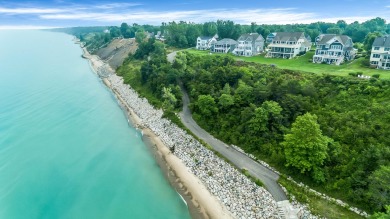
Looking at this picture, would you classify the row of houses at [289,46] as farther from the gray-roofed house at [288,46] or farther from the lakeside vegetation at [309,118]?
the lakeside vegetation at [309,118]

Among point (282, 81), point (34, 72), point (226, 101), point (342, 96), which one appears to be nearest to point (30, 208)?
point (226, 101)

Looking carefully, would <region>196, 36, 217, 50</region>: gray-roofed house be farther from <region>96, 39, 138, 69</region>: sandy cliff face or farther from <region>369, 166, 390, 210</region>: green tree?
<region>369, 166, 390, 210</region>: green tree

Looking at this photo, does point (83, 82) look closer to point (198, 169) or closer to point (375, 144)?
point (198, 169)

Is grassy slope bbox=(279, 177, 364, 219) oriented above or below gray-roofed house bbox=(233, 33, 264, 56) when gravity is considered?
below

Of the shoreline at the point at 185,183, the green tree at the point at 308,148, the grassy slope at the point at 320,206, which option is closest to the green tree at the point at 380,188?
the grassy slope at the point at 320,206

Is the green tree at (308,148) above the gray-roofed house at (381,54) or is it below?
below

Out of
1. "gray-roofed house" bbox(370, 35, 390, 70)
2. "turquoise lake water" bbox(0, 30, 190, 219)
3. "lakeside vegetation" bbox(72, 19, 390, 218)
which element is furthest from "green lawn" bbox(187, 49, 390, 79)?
"turquoise lake water" bbox(0, 30, 190, 219)

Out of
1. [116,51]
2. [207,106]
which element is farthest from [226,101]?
[116,51]
